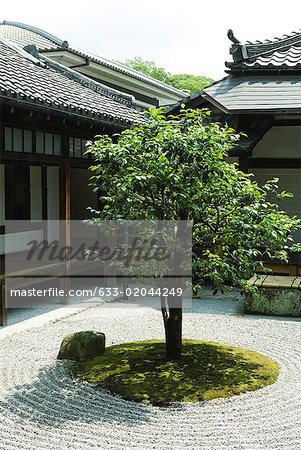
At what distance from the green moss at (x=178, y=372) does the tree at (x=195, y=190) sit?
3.09 ft

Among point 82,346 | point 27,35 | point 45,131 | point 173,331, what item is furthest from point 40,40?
point 173,331

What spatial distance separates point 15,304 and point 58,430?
551 centimetres

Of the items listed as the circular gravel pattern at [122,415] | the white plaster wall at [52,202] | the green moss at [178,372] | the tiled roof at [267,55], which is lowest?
the circular gravel pattern at [122,415]

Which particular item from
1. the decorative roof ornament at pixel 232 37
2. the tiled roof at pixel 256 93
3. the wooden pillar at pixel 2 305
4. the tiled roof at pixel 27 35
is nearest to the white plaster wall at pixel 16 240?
the wooden pillar at pixel 2 305

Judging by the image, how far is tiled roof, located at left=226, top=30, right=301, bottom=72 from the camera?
13011 mm

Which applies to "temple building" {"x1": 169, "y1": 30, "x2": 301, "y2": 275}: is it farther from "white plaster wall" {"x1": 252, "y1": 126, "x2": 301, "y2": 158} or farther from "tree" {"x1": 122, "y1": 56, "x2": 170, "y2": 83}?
"tree" {"x1": 122, "y1": 56, "x2": 170, "y2": 83}

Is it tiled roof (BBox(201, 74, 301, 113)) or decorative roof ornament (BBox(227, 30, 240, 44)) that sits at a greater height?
decorative roof ornament (BBox(227, 30, 240, 44))

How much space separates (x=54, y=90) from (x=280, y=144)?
17.5ft

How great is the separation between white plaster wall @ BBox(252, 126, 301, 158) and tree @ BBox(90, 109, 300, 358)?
21.0 feet

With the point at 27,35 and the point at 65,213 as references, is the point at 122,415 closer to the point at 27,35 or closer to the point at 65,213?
the point at 65,213

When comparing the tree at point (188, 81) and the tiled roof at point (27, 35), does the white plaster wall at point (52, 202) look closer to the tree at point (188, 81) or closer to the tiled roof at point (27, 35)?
the tiled roof at point (27, 35)

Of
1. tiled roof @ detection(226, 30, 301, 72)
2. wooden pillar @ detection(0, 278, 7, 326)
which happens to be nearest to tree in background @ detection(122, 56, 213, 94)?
tiled roof @ detection(226, 30, 301, 72)

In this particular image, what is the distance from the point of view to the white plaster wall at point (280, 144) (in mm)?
12359

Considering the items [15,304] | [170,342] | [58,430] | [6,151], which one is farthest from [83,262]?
[58,430]
